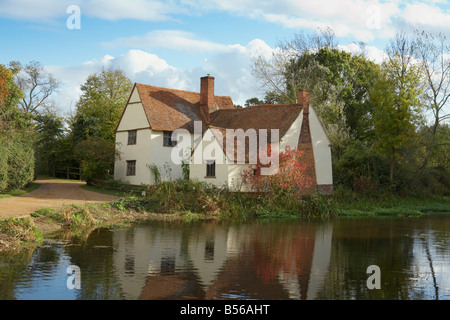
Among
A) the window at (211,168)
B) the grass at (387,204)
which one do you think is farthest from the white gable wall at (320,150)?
the window at (211,168)

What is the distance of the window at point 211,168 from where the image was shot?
28516 mm

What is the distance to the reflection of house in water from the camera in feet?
28.4

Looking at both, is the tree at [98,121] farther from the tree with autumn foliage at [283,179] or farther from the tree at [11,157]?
the tree with autumn foliage at [283,179]

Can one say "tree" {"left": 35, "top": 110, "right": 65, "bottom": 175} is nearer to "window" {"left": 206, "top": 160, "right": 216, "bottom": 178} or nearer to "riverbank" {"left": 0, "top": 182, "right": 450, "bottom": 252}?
→ "window" {"left": 206, "top": 160, "right": 216, "bottom": 178}

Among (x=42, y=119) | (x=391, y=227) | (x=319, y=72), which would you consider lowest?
(x=391, y=227)

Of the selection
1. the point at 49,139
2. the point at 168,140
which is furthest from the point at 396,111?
the point at 49,139

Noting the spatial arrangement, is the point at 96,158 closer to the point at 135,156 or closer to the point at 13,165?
the point at 135,156

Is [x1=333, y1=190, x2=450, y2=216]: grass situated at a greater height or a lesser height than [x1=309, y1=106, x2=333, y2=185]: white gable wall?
lesser

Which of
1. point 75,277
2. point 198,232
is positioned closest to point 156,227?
point 198,232

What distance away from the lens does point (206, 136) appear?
28.8m

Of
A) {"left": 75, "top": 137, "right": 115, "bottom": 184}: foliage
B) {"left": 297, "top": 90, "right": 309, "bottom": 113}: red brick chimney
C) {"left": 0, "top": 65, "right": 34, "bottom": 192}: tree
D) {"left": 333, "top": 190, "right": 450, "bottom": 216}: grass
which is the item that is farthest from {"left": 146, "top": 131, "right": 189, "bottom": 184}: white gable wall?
{"left": 333, "top": 190, "right": 450, "bottom": 216}: grass

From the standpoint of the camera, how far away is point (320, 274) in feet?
33.6
